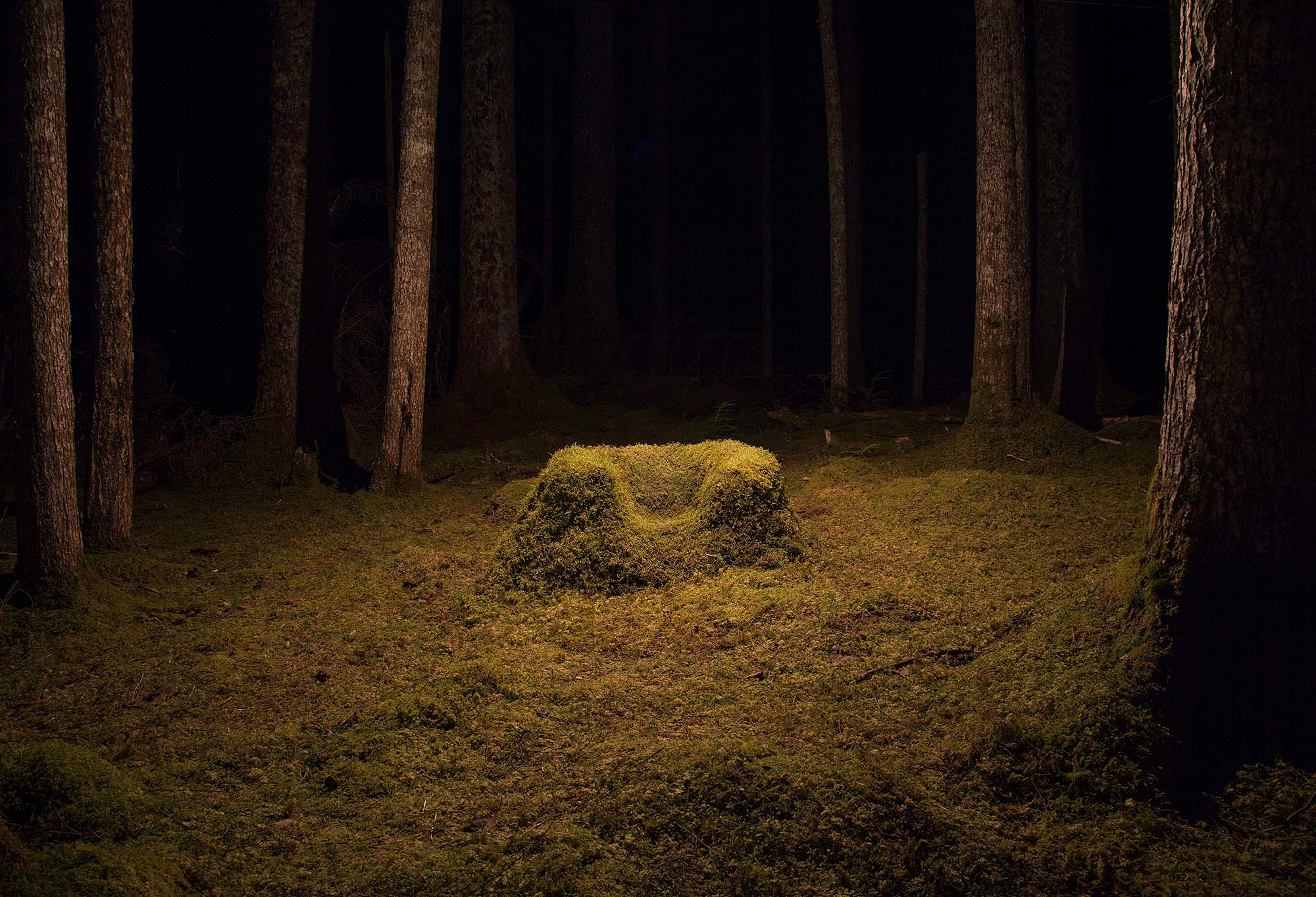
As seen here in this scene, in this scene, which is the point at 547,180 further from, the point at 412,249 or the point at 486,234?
the point at 412,249

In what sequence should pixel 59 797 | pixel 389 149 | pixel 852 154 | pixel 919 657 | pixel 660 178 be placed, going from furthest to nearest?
pixel 660 178 < pixel 852 154 < pixel 389 149 < pixel 919 657 < pixel 59 797

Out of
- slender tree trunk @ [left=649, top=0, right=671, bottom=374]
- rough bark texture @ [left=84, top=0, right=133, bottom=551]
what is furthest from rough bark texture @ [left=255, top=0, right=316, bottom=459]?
slender tree trunk @ [left=649, top=0, right=671, bottom=374]

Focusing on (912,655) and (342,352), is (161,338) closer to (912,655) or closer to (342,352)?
(342,352)

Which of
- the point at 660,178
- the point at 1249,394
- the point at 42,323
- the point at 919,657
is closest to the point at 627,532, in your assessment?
the point at 919,657

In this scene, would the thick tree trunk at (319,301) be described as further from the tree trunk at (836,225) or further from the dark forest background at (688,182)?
the tree trunk at (836,225)

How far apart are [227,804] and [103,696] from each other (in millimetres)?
1606

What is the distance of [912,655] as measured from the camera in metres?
4.81

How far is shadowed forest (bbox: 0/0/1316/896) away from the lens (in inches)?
134

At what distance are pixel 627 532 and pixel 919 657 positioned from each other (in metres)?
2.27

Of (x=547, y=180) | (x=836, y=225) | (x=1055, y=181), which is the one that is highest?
(x=547, y=180)

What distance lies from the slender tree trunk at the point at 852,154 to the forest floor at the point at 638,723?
36.3ft

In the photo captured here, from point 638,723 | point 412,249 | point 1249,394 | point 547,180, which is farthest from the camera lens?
point 547,180

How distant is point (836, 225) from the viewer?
41.4 feet

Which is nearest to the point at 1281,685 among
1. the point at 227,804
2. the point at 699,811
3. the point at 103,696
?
the point at 699,811
